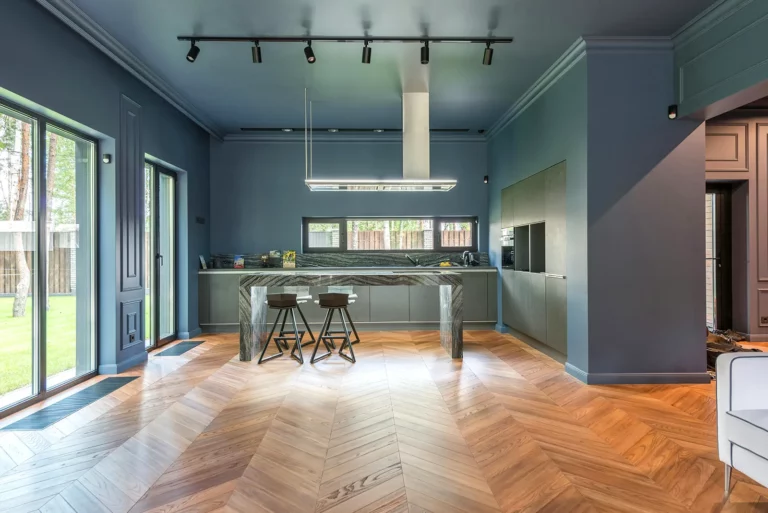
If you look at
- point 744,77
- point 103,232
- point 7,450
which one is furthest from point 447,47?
point 7,450

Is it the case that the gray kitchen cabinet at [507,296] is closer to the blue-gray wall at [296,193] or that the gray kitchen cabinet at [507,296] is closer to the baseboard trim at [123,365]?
the blue-gray wall at [296,193]

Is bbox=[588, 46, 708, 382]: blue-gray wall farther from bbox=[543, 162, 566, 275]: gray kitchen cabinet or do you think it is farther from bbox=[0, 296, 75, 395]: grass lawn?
bbox=[0, 296, 75, 395]: grass lawn

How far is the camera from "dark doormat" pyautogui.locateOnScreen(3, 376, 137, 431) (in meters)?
2.82

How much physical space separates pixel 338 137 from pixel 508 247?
3061 mm

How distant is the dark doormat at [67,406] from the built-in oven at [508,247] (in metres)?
4.58

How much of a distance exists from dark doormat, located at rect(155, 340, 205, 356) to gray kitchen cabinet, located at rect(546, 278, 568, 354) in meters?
4.10

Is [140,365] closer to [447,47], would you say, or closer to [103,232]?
[103,232]

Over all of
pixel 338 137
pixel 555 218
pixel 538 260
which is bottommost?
pixel 538 260

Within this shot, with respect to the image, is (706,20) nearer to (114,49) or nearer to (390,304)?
(390,304)

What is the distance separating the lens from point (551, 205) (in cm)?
446

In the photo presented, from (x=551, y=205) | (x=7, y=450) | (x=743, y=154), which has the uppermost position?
(x=743, y=154)

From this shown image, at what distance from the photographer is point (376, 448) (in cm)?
247

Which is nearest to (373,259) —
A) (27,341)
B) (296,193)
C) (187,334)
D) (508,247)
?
(296,193)

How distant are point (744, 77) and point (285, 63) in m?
3.73
